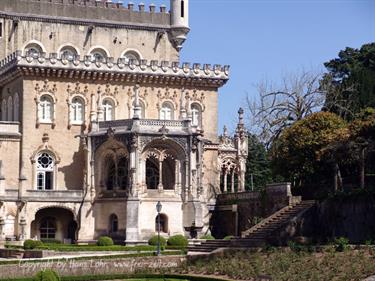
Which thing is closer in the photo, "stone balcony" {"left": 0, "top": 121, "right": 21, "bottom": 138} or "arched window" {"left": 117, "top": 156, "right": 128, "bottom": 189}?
"arched window" {"left": 117, "top": 156, "right": 128, "bottom": 189}

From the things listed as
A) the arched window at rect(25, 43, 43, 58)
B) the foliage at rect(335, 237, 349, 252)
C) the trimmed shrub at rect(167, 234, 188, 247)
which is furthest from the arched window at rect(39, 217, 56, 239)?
the foliage at rect(335, 237, 349, 252)

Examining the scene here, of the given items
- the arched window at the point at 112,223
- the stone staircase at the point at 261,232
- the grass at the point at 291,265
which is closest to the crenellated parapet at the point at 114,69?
the arched window at the point at 112,223

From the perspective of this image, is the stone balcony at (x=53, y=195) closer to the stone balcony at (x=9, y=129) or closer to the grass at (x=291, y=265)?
the stone balcony at (x=9, y=129)

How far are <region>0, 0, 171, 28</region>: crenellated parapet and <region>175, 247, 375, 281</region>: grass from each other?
3421 cm

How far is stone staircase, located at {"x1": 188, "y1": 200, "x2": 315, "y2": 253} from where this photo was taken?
5869cm

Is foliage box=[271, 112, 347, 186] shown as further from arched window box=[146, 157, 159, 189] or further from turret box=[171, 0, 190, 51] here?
turret box=[171, 0, 190, 51]

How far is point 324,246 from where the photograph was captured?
166ft

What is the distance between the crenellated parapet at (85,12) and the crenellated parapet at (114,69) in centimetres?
441

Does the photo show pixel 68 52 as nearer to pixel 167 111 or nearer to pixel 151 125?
pixel 167 111

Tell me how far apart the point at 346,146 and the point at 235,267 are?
1378 centimetres

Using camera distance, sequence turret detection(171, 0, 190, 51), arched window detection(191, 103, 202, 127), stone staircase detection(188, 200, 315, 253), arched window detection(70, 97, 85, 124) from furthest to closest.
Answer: turret detection(171, 0, 190, 51)
arched window detection(191, 103, 202, 127)
arched window detection(70, 97, 85, 124)
stone staircase detection(188, 200, 315, 253)

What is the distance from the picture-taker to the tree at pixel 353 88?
79.8m

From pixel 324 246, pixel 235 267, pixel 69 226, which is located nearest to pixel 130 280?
pixel 235 267

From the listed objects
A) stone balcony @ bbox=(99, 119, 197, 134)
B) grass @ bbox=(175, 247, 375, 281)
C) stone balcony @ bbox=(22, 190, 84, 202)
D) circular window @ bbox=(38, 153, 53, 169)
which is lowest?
grass @ bbox=(175, 247, 375, 281)
